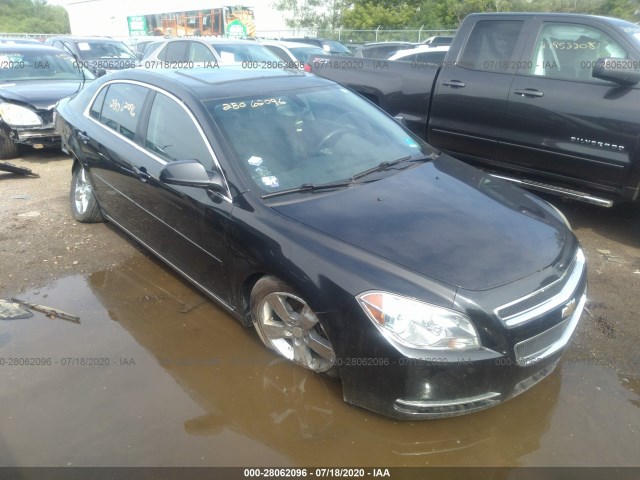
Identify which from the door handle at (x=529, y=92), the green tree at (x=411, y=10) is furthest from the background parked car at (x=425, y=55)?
the green tree at (x=411, y=10)

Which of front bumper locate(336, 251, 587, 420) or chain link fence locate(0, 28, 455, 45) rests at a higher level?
chain link fence locate(0, 28, 455, 45)

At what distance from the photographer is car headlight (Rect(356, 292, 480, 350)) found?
2.38m

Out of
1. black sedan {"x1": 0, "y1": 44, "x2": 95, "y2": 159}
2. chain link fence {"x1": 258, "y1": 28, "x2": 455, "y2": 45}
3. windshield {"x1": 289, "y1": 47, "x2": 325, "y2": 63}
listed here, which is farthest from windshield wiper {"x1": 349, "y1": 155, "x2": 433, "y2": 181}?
chain link fence {"x1": 258, "y1": 28, "x2": 455, "y2": 45}

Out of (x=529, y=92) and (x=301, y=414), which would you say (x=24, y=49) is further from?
Answer: (x=301, y=414)

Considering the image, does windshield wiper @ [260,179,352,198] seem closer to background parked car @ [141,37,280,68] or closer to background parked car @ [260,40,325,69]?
background parked car @ [141,37,280,68]

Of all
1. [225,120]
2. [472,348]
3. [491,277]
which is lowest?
[472,348]

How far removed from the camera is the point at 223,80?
3756mm

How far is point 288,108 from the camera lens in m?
3.60

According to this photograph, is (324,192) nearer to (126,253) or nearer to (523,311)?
(523,311)

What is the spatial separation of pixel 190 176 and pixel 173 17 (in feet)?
126

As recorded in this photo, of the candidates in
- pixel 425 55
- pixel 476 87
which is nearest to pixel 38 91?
pixel 425 55

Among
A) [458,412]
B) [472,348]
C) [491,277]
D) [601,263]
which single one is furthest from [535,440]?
[601,263]

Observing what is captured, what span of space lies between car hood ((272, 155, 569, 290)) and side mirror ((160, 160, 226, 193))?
1.49 feet

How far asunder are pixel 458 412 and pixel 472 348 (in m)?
0.34
